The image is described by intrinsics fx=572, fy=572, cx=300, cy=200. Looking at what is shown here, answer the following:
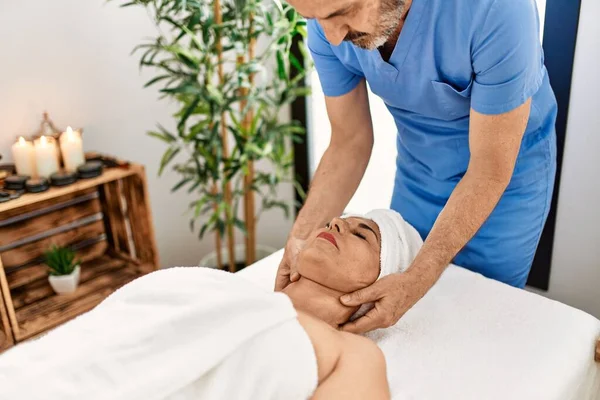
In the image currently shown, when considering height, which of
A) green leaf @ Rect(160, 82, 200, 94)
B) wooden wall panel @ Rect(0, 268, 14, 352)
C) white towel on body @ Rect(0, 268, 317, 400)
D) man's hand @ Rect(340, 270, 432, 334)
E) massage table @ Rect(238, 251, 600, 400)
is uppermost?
green leaf @ Rect(160, 82, 200, 94)

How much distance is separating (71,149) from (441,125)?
1.33m

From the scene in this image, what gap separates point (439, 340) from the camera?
131 cm

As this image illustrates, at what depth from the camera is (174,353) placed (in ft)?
3.23

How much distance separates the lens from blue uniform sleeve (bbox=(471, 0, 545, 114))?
1.15 metres

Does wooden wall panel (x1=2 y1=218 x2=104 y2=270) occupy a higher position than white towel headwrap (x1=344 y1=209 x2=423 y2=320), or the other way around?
white towel headwrap (x1=344 y1=209 x2=423 y2=320)

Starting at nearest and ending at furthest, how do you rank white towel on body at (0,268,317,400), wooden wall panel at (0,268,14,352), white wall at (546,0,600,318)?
1. white towel on body at (0,268,317,400)
2. white wall at (546,0,600,318)
3. wooden wall panel at (0,268,14,352)

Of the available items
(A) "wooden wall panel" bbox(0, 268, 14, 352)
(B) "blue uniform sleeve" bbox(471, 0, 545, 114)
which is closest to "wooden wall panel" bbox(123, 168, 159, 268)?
(A) "wooden wall panel" bbox(0, 268, 14, 352)

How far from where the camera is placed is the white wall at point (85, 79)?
2.04m

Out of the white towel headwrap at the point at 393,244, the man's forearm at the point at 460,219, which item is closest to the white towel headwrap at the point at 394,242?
the white towel headwrap at the point at 393,244

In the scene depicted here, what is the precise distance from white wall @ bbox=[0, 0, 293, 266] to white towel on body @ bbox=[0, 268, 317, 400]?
4.32 feet

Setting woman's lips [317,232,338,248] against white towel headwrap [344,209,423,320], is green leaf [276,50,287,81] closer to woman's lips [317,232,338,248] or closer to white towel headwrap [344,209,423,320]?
white towel headwrap [344,209,423,320]

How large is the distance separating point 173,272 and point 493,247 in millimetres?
888

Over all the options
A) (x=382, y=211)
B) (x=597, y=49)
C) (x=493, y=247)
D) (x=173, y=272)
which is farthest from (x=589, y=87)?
(x=173, y=272)

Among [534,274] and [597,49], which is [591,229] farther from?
[597,49]
